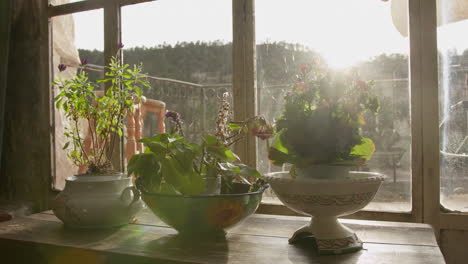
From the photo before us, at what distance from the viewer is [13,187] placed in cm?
296

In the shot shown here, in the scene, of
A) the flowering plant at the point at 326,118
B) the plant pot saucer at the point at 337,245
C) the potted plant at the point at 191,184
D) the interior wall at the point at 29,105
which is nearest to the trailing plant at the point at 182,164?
the potted plant at the point at 191,184

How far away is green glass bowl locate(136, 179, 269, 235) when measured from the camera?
3.91ft

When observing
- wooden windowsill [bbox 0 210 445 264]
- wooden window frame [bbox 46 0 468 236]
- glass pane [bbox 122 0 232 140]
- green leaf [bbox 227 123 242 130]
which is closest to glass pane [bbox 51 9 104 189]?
glass pane [bbox 122 0 232 140]

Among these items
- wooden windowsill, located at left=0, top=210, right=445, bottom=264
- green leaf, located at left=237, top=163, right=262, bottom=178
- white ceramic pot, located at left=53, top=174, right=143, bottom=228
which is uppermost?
green leaf, located at left=237, top=163, right=262, bottom=178

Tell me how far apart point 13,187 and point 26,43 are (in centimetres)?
101

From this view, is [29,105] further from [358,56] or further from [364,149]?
[364,149]

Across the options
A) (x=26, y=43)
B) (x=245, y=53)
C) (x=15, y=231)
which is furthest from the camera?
(x=26, y=43)

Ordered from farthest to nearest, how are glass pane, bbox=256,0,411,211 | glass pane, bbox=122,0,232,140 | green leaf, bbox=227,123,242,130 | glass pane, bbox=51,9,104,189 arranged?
1. glass pane, bbox=51,9,104,189
2. glass pane, bbox=122,0,232,140
3. glass pane, bbox=256,0,411,211
4. green leaf, bbox=227,123,242,130

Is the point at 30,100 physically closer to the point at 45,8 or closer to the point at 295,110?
the point at 45,8

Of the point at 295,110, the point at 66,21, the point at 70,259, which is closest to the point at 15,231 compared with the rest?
the point at 70,259

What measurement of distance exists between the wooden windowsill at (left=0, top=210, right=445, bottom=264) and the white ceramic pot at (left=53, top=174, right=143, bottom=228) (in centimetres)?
4

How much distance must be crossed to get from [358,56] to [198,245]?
4.48 ft

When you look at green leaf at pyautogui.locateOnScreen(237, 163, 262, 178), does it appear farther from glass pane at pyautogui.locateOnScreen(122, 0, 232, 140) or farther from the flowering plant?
glass pane at pyautogui.locateOnScreen(122, 0, 232, 140)

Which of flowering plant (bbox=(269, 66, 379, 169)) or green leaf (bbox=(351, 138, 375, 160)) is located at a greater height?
flowering plant (bbox=(269, 66, 379, 169))
